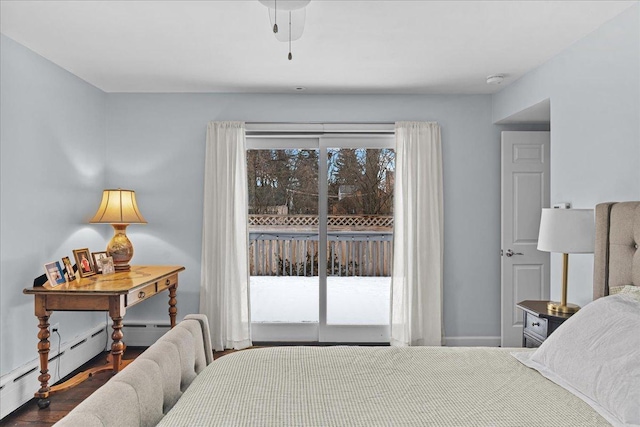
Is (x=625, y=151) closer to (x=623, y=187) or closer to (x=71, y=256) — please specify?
(x=623, y=187)

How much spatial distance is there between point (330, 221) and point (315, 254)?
0.37 m

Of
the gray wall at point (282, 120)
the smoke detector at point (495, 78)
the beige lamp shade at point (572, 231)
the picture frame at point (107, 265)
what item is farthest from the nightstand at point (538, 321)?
the picture frame at point (107, 265)

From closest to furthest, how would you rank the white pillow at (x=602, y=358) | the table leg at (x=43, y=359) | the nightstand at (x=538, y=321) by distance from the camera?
1. the white pillow at (x=602, y=358)
2. the nightstand at (x=538, y=321)
3. the table leg at (x=43, y=359)

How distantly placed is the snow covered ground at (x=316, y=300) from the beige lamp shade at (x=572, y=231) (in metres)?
2.00

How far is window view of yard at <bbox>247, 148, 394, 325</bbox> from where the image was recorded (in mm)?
4469

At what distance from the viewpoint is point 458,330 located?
14.4 ft

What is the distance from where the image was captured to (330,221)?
4496 mm

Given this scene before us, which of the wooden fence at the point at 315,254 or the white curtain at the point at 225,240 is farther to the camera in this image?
the wooden fence at the point at 315,254

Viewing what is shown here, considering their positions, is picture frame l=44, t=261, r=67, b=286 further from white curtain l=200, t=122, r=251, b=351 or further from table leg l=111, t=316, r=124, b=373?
white curtain l=200, t=122, r=251, b=351

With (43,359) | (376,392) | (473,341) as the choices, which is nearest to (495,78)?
(473,341)

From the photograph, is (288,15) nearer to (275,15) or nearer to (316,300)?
(275,15)

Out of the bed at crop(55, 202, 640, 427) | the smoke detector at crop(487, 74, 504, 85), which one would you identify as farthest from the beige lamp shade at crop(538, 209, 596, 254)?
the smoke detector at crop(487, 74, 504, 85)

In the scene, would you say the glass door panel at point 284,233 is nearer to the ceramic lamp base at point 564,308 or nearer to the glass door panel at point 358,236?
the glass door panel at point 358,236

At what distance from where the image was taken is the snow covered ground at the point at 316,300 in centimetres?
448
